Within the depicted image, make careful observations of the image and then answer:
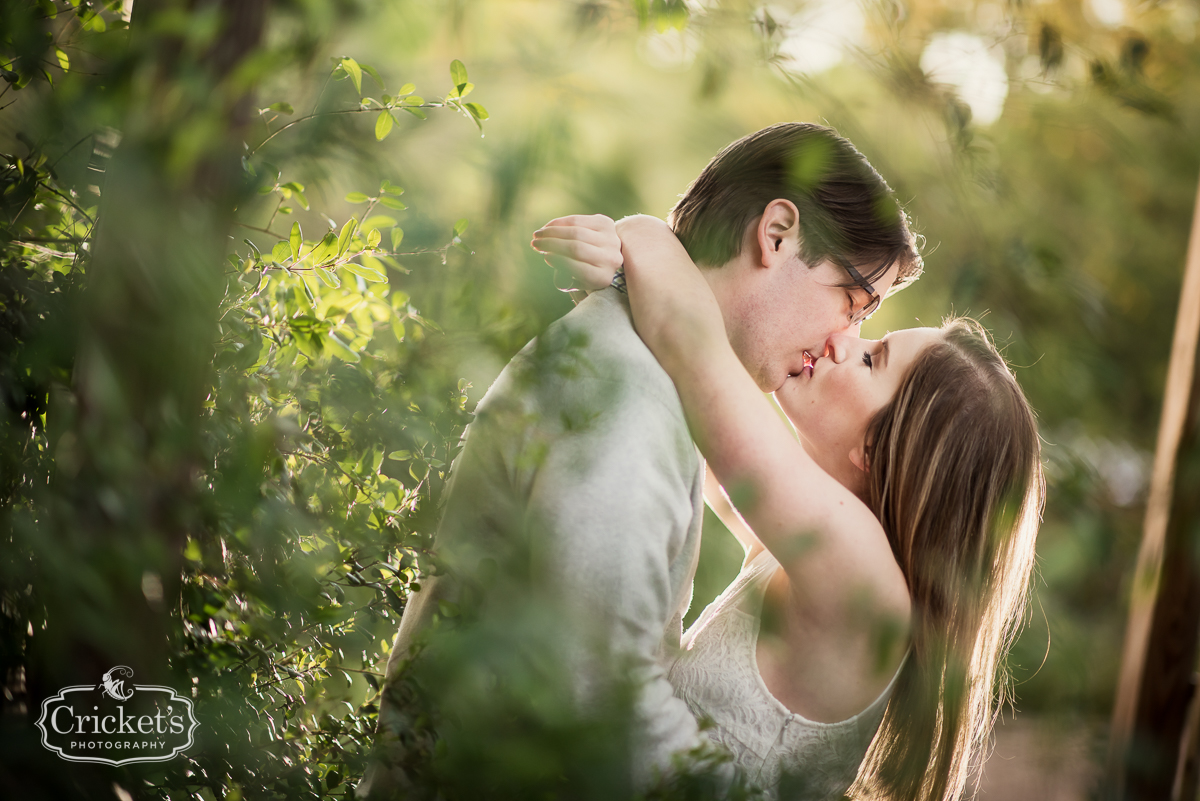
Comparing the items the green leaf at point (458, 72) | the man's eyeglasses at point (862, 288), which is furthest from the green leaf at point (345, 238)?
the man's eyeglasses at point (862, 288)

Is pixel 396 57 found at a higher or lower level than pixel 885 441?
higher

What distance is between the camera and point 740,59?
0.90 metres

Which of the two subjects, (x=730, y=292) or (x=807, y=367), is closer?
(x=730, y=292)

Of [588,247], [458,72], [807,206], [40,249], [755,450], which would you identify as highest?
[458,72]

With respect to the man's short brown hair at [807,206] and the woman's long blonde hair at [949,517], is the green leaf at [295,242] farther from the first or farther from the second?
the woman's long blonde hair at [949,517]

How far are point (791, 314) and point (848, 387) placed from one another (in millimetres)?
281

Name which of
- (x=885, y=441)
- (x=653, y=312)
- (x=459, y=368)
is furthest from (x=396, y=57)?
(x=885, y=441)

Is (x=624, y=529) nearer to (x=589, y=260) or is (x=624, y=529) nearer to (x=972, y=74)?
(x=589, y=260)

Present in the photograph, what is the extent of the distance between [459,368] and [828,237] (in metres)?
1.29

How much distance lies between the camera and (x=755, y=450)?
52.2 inches

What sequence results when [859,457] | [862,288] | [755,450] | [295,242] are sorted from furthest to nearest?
[859,457]
[862,288]
[295,242]
[755,450]

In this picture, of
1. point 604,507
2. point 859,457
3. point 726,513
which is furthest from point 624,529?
point 726,513

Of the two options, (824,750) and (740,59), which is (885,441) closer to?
(824,750)

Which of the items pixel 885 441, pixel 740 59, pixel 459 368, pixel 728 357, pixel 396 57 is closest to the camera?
pixel 396 57
